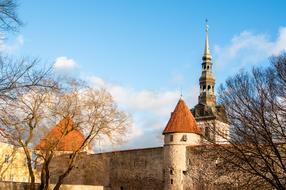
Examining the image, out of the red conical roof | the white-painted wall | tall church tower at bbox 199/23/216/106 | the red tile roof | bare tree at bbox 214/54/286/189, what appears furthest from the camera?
tall church tower at bbox 199/23/216/106

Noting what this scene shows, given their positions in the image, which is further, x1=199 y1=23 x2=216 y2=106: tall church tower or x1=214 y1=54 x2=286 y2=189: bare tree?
x1=199 y1=23 x2=216 y2=106: tall church tower

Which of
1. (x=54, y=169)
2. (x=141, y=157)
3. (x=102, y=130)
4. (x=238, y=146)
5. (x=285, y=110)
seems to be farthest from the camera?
(x=54, y=169)

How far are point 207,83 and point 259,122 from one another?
41502mm

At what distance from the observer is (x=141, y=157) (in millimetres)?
38312

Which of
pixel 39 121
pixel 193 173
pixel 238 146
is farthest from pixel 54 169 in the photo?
pixel 238 146

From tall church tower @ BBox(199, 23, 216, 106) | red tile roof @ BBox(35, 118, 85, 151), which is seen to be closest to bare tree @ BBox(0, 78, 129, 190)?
red tile roof @ BBox(35, 118, 85, 151)

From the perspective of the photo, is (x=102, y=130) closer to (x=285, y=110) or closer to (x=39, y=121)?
(x=39, y=121)

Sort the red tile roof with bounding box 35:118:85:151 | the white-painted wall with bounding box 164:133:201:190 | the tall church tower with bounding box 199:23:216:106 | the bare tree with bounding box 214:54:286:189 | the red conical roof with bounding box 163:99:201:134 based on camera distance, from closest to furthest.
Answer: the bare tree with bounding box 214:54:286:189 < the red tile roof with bounding box 35:118:85:151 < the white-painted wall with bounding box 164:133:201:190 < the red conical roof with bounding box 163:99:201:134 < the tall church tower with bounding box 199:23:216:106

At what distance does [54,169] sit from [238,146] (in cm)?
2779

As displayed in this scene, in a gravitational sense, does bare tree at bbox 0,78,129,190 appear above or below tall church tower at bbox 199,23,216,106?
below

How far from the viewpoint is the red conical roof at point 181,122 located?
3672 cm

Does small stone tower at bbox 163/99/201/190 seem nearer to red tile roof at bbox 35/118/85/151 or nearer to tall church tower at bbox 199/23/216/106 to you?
red tile roof at bbox 35/118/85/151

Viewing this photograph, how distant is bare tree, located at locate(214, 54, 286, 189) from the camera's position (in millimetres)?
18547

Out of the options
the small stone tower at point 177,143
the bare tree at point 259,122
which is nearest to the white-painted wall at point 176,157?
the small stone tower at point 177,143
